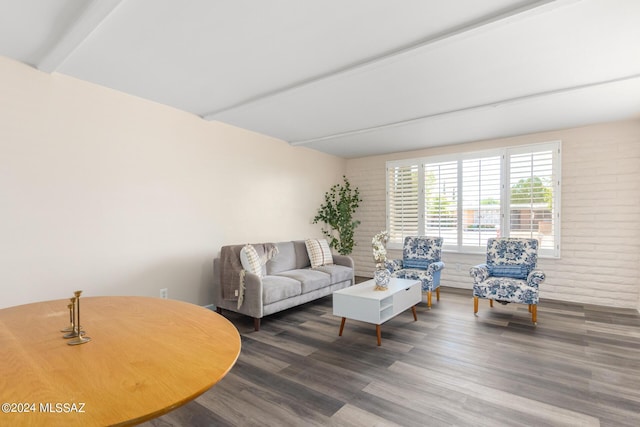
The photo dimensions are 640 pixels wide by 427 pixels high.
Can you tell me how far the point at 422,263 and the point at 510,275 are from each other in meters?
1.16

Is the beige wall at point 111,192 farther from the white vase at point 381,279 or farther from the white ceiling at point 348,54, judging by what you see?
the white vase at point 381,279

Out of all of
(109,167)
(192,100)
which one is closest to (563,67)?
(192,100)

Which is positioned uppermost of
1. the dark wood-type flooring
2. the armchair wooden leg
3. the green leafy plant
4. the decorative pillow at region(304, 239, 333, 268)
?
the green leafy plant

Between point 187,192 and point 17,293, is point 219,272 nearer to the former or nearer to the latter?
point 187,192

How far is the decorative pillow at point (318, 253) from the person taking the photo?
498 cm

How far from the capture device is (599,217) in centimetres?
448

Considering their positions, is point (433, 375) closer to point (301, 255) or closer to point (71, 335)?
point (71, 335)

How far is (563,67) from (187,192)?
395 centimetres

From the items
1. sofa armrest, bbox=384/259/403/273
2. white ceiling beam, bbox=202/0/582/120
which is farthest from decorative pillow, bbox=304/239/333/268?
white ceiling beam, bbox=202/0/582/120

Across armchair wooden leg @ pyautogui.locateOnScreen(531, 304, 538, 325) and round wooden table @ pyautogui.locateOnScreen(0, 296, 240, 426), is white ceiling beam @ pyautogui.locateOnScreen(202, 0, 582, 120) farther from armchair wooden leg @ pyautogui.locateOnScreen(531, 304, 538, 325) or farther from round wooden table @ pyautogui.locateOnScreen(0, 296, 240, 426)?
armchair wooden leg @ pyautogui.locateOnScreen(531, 304, 538, 325)

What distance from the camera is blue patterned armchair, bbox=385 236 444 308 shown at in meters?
4.42

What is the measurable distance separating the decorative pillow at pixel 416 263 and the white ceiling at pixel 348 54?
2138mm

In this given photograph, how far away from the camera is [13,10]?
2055mm

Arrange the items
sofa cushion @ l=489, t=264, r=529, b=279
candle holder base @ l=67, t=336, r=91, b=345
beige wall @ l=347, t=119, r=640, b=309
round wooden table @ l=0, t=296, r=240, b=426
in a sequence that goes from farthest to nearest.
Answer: beige wall @ l=347, t=119, r=640, b=309
sofa cushion @ l=489, t=264, r=529, b=279
candle holder base @ l=67, t=336, r=91, b=345
round wooden table @ l=0, t=296, r=240, b=426
